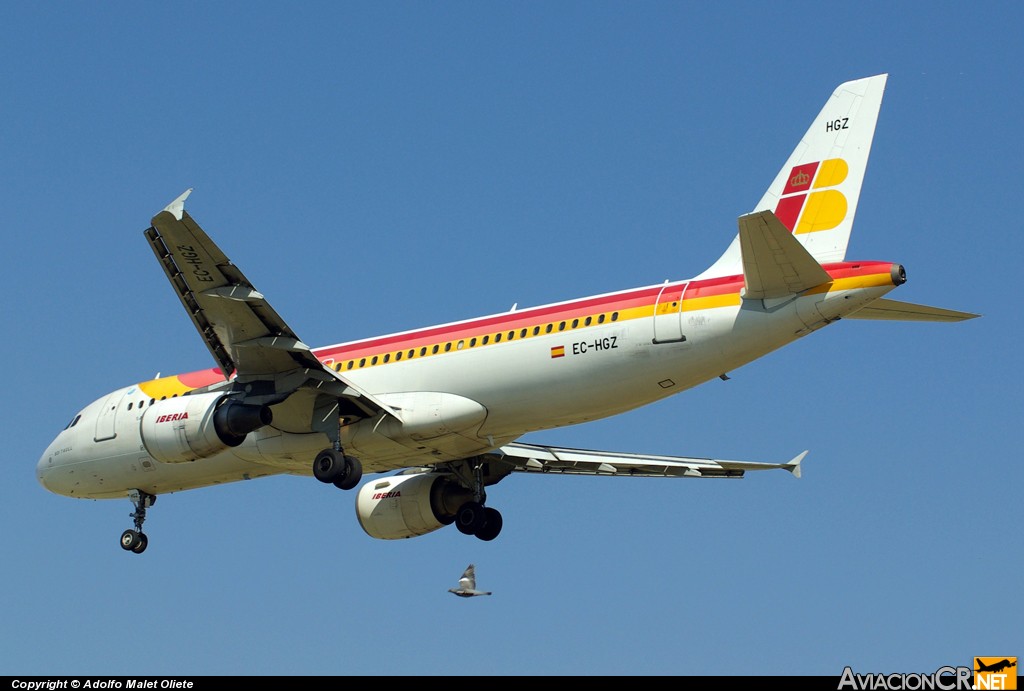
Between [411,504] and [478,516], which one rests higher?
[411,504]

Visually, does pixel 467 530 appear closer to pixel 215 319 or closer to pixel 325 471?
pixel 325 471

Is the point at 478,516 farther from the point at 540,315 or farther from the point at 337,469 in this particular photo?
the point at 540,315

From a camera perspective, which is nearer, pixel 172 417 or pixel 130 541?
pixel 172 417

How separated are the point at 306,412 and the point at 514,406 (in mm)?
4434

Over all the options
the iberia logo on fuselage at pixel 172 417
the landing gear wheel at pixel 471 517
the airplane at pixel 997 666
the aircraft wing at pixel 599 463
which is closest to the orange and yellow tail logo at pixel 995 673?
the airplane at pixel 997 666

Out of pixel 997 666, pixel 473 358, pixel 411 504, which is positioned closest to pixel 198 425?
pixel 473 358

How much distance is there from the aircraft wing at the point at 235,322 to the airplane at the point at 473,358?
4cm

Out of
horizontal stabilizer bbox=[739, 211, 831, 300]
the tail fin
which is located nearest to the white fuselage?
horizontal stabilizer bbox=[739, 211, 831, 300]

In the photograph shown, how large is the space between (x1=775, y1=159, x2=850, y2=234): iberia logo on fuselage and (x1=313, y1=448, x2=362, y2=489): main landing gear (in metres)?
9.69

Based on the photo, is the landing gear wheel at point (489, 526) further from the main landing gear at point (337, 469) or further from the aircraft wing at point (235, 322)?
the aircraft wing at point (235, 322)

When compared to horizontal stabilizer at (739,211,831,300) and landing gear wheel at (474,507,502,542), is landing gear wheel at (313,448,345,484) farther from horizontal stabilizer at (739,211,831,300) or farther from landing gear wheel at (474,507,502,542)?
horizontal stabilizer at (739,211,831,300)

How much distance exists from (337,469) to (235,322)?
3541mm

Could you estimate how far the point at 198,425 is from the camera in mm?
30938

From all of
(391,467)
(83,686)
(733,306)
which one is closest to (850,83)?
(733,306)
